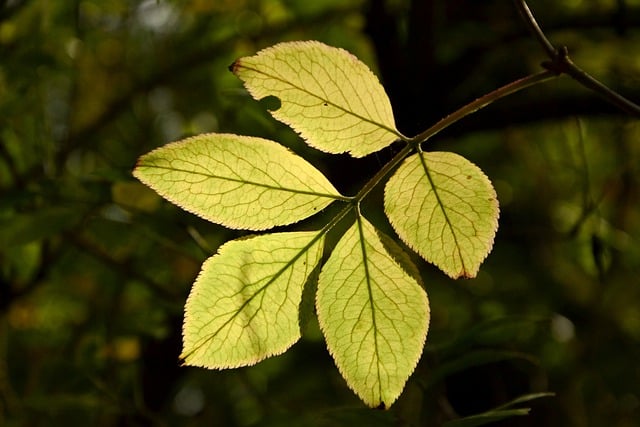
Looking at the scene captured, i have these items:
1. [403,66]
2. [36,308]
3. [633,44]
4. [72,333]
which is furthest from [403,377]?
[36,308]

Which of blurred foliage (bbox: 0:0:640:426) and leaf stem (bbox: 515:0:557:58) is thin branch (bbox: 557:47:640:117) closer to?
leaf stem (bbox: 515:0:557:58)

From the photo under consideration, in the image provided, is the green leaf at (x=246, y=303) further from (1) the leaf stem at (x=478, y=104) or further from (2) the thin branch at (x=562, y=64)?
(2) the thin branch at (x=562, y=64)

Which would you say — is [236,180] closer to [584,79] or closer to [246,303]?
[246,303]

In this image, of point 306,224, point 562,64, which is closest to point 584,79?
point 562,64

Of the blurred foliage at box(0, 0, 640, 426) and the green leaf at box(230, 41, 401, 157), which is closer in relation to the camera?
the green leaf at box(230, 41, 401, 157)

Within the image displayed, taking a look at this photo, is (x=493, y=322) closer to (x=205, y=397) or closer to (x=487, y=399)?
(x=487, y=399)

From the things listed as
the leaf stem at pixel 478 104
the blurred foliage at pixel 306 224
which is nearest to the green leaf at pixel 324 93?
the leaf stem at pixel 478 104

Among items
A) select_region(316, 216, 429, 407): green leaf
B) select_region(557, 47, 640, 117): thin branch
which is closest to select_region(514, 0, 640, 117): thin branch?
select_region(557, 47, 640, 117): thin branch
